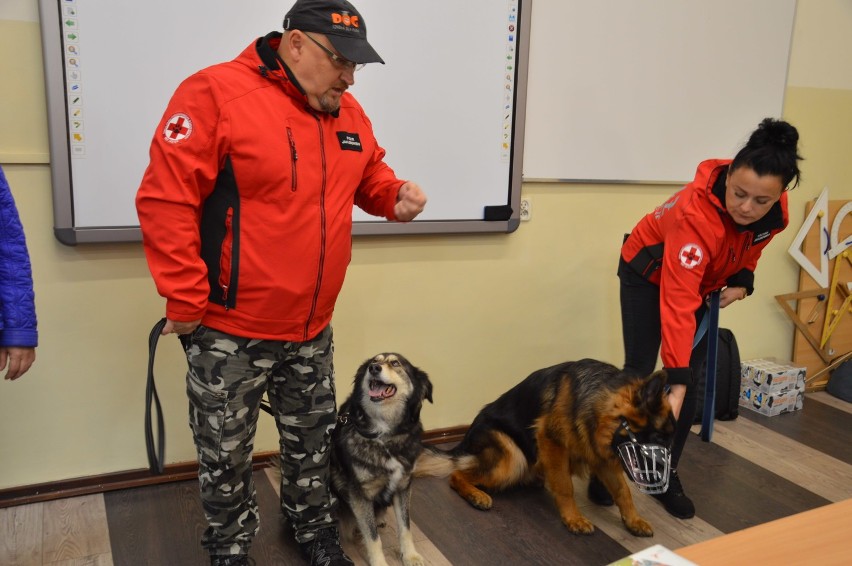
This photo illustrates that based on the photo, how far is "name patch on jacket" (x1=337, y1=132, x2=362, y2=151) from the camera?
1.83 meters

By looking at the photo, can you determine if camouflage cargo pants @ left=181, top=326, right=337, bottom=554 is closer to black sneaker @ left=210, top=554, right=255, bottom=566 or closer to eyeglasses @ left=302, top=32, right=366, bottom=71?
black sneaker @ left=210, top=554, right=255, bottom=566

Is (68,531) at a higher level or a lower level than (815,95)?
lower

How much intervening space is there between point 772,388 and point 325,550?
2583 millimetres

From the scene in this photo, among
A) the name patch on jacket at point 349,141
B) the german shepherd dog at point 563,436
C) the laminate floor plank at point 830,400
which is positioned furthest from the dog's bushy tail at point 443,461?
the laminate floor plank at point 830,400

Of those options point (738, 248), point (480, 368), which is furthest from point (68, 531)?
point (738, 248)

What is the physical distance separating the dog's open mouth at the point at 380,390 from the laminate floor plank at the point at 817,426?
2.23m

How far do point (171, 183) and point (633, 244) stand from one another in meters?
1.70

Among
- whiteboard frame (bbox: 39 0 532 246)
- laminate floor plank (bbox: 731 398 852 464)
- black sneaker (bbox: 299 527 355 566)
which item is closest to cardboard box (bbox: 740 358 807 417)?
laminate floor plank (bbox: 731 398 852 464)

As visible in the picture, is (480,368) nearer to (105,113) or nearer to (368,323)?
(368,323)

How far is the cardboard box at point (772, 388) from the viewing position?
3.53 metres

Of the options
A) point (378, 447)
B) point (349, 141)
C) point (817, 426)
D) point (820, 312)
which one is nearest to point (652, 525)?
point (378, 447)

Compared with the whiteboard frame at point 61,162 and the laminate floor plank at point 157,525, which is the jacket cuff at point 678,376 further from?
the laminate floor plank at point 157,525

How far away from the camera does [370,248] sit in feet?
9.15

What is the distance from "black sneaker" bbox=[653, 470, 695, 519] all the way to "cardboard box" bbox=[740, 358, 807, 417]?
1251mm
